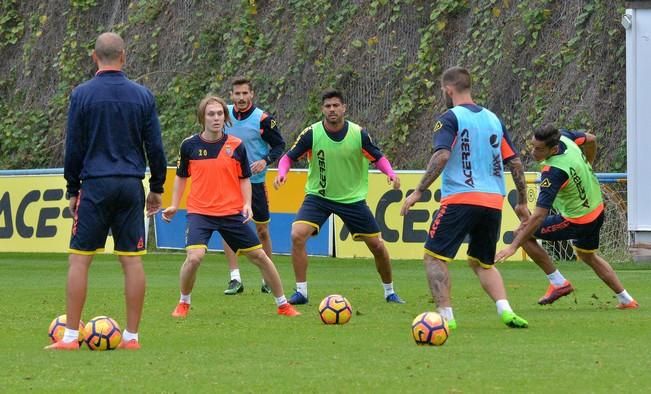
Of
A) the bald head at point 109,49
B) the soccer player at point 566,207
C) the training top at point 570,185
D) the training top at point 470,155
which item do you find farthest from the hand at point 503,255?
the bald head at point 109,49

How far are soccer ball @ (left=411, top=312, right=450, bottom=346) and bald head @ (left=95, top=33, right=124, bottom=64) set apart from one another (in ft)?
8.89

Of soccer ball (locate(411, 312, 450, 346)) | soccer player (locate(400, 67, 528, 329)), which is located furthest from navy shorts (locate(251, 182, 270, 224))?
soccer ball (locate(411, 312, 450, 346))

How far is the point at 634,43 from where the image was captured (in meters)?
20.6

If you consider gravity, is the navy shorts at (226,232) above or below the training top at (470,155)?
below

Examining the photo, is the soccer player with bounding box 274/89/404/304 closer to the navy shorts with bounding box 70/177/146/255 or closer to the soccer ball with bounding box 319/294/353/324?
the soccer ball with bounding box 319/294/353/324

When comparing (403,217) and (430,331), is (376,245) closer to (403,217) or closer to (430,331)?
(430,331)

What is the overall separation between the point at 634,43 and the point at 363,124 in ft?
24.4

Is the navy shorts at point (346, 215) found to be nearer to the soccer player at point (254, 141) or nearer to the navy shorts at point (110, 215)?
the soccer player at point (254, 141)

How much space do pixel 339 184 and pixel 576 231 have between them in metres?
2.33

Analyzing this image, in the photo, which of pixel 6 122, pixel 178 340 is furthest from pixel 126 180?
pixel 6 122

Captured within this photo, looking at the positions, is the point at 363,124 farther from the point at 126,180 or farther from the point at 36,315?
the point at 126,180

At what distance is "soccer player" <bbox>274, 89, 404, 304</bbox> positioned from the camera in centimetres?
1453

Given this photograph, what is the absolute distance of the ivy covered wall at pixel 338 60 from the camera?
79.2 ft

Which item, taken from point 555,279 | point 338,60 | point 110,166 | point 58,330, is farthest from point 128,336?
point 338,60
